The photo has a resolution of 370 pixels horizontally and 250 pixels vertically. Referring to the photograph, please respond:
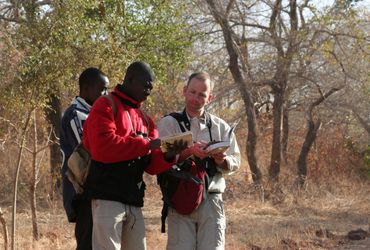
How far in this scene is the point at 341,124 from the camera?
1897 centimetres

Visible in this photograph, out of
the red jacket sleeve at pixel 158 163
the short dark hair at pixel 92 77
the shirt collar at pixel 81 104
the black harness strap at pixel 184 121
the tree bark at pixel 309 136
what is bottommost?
the red jacket sleeve at pixel 158 163

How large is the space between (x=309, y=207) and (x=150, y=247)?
5576 mm

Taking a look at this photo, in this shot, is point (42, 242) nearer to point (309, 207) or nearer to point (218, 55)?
point (309, 207)

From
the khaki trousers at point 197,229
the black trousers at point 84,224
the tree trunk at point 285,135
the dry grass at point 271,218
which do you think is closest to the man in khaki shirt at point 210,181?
the khaki trousers at point 197,229

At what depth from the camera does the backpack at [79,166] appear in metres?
3.99

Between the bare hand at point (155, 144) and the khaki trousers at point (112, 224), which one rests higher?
the bare hand at point (155, 144)

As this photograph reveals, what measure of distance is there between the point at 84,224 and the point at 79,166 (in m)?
0.39

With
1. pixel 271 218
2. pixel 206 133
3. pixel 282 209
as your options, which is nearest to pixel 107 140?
pixel 206 133

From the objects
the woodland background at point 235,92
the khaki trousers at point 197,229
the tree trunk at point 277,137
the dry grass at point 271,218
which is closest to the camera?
the khaki trousers at point 197,229

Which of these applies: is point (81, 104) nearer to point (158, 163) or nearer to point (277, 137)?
point (158, 163)

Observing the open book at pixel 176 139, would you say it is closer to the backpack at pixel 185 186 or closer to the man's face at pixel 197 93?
the backpack at pixel 185 186

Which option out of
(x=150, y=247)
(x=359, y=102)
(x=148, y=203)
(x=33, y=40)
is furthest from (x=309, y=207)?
(x=33, y=40)

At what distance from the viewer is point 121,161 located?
3.94 meters

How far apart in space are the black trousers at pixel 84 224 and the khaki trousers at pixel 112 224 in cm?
17
